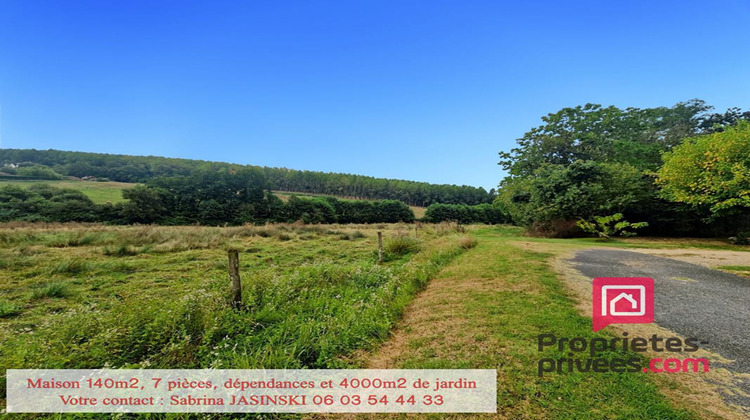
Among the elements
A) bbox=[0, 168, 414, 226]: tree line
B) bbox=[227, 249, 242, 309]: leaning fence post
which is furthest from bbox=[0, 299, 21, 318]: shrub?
bbox=[0, 168, 414, 226]: tree line

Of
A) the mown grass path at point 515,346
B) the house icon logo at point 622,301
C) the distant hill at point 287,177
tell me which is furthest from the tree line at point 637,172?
the distant hill at point 287,177

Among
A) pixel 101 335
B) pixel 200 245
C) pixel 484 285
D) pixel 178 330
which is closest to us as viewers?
pixel 101 335

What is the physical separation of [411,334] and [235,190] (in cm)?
6127

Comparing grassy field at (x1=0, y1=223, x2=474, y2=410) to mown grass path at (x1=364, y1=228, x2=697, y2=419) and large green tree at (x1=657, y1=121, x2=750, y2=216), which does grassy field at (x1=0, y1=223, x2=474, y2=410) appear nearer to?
mown grass path at (x1=364, y1=228, x2=697, y2=419)

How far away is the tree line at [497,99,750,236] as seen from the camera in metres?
12.8

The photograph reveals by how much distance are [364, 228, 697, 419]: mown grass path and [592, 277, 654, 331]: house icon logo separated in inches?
16.5

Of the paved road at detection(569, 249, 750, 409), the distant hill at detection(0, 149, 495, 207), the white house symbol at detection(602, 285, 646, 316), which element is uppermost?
the distant hill at detection(0, 149, 495, 207)

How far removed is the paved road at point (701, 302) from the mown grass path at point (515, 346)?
2.99ft

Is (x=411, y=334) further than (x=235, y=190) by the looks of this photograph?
No

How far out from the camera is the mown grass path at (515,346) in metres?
2.37

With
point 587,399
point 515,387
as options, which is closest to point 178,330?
point 515,387

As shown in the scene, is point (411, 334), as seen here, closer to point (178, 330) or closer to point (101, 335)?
point (178, 330)

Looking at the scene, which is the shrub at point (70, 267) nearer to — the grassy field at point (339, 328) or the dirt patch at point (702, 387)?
the grassy field at point (339, 328)

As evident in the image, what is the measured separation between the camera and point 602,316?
433 centimetres
